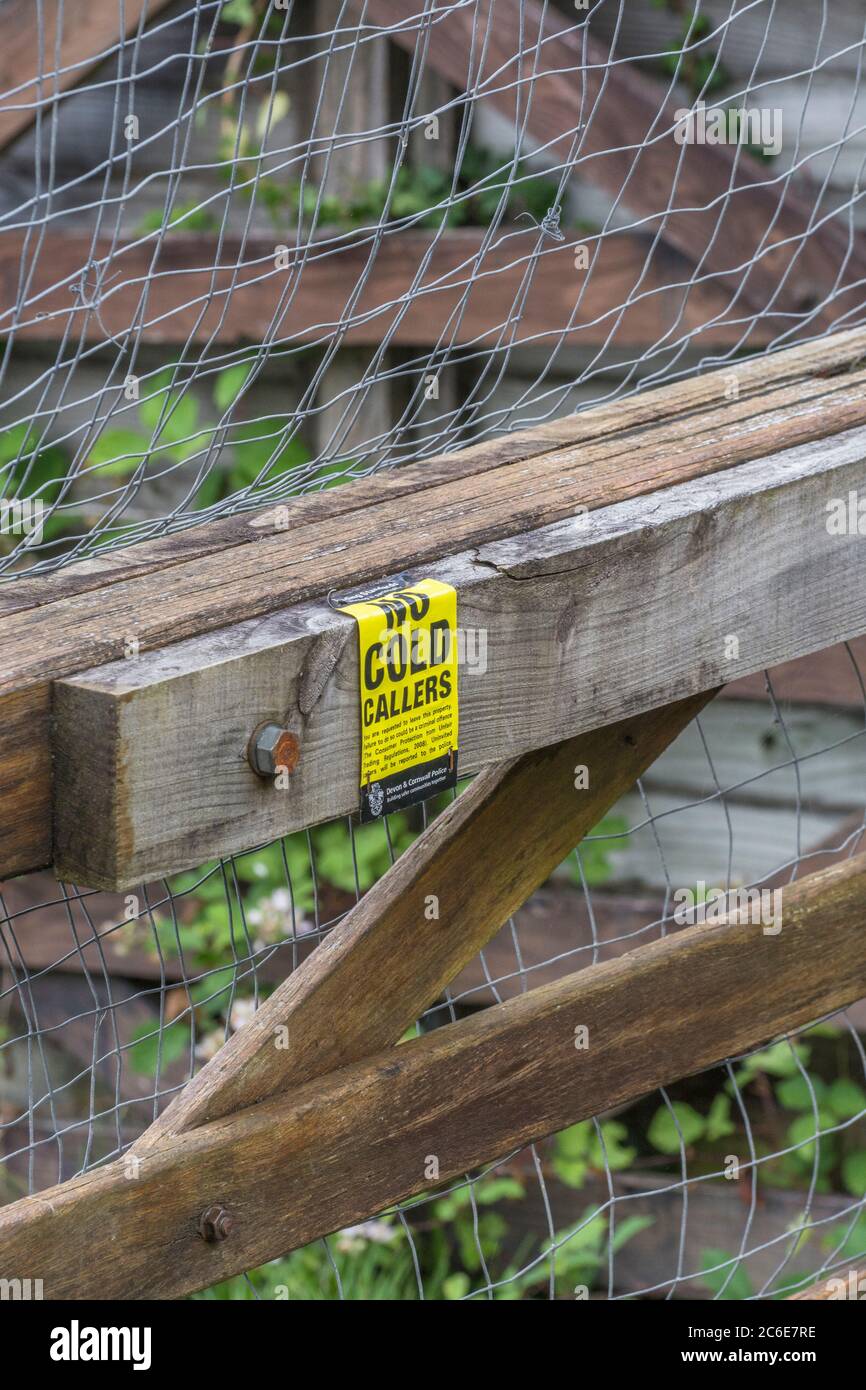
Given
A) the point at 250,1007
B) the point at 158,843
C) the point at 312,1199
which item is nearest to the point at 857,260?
the point at 250,1007

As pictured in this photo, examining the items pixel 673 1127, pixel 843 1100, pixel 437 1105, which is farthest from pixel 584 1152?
pixel 437 1105

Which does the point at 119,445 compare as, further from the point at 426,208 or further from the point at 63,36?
the point at 426,208

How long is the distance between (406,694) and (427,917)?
43cm

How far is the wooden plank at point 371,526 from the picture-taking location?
1.03m

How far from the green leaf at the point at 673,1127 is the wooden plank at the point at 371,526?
7.99ft

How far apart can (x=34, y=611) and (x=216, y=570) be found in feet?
0.48

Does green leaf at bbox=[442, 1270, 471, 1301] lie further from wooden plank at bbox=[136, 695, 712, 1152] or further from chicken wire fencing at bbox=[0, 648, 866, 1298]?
wooden plank at bbox=[136, 695, 712, 1152]

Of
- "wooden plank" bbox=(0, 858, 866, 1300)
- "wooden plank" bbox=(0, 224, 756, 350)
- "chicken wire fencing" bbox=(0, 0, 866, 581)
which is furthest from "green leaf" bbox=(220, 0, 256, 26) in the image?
"wooden plank" bbox=(0, 858, 866, 1300)

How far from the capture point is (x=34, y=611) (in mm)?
1146

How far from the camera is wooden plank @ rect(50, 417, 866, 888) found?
101cm

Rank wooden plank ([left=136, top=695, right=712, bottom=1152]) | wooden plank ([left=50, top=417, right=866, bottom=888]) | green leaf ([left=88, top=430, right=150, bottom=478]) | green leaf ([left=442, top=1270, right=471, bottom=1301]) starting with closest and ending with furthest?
wooden plank ([left=50, top=417, right=866, bottom=888]) < wooden plank ([left=136, top=695, right=712, bottom=1152]) < green leaf ([left=88, top=430, right=150, bottom=478]) < green leaf ([left=442, top=1270, right=471, bottom=1301])

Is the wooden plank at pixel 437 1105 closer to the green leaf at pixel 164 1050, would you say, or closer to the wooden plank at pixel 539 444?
the wooden plank at pixel 539 444

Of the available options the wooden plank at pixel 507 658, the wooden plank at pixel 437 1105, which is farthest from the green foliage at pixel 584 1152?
the wooden plank at pixel 507 658

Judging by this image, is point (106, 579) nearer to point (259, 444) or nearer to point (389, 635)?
point (389, 635)
